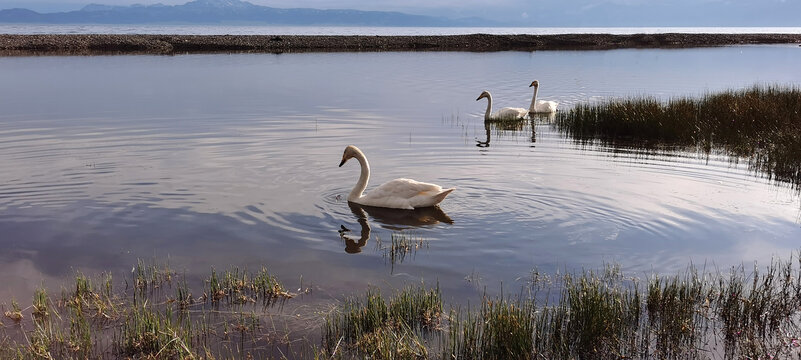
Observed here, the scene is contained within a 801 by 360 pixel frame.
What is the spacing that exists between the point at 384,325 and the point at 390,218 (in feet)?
17.8

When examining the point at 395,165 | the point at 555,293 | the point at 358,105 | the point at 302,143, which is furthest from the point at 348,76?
the point at 555,293

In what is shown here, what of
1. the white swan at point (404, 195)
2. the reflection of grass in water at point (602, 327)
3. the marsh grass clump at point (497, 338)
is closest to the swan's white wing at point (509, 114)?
the white swan at point (404, 195)

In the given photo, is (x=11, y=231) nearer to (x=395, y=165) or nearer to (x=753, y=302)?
(x=395, y=165)

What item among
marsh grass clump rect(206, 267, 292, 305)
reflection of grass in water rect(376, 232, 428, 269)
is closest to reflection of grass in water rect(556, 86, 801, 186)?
reflection of grass in water rect(376, 232, 428, 269)

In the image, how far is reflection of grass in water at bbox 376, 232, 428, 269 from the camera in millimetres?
10977

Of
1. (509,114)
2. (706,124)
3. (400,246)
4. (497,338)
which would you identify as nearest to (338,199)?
(400,246)

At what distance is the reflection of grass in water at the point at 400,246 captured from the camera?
432 inches

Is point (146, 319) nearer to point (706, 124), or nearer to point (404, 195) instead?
point (404, 195)

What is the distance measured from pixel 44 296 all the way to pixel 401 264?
4.70 meters

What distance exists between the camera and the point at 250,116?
27.2m

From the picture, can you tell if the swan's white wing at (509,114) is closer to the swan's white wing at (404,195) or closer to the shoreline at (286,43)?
the swan's white wing at (404,195)

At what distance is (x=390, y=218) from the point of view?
13.3 meters

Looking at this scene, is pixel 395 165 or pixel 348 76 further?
pixel 348 76

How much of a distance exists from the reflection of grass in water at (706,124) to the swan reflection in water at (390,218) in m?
8.90
